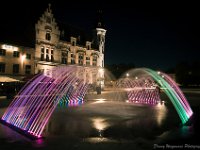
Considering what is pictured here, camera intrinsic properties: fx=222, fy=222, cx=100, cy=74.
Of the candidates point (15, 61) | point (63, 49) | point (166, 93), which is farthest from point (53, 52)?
point (166, 93)

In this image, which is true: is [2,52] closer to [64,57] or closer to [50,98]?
[50,98]

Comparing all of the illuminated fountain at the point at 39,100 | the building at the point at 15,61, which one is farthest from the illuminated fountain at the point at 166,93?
the building at the point at 15,61

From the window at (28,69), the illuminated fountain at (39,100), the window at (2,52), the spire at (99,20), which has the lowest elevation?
the illuminated fountain at (39,100)

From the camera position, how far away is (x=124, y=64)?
14862 cm

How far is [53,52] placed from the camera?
54.4 meters

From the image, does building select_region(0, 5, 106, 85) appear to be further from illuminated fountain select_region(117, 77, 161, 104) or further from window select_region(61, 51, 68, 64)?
illuminated fountain select_region(117, 77, 161, 104)

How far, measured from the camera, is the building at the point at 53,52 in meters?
45.3

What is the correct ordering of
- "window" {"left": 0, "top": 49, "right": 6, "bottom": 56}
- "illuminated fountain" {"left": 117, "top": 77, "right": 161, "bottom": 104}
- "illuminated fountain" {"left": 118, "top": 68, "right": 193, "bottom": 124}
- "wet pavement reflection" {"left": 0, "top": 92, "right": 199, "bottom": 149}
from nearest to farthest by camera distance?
1. "wet pavement reflection" {"left": 0, "top": 92, "right": 199, "bottom": 149}
2. "illuminated fountain" {"left": 118, "top": 68, "right": 193, "bottom": 124}
3. "illuminated fountain" {"left": 117, "top": 77, "right": 161, "bottom": 104}
4. "window" {"left": 0, "top": 49, "right": 6, "bottom": 56}

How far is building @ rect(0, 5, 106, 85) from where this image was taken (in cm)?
4534

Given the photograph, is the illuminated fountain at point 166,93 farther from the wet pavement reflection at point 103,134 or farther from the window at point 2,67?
the window at point 2,67

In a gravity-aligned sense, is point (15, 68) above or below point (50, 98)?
above

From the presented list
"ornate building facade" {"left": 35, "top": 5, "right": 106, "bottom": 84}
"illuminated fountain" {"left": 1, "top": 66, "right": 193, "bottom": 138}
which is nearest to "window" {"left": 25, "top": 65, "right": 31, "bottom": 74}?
"ornate building facade" {"left": 35, "top": 5, "right": 106, "bottom": 84}

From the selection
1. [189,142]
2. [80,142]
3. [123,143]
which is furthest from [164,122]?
[80,142]

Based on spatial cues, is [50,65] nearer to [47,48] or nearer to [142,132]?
[47,48]
